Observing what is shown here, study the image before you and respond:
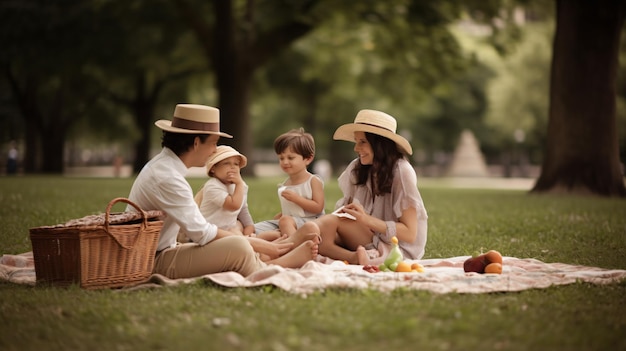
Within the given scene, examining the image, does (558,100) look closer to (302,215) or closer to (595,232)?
(595,232)

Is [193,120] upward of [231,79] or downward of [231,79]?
downward

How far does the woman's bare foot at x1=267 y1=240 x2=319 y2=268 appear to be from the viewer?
7.24 m

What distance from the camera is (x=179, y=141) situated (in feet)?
22.5

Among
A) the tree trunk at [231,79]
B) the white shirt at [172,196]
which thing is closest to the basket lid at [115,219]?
the white shirt at [172,196]

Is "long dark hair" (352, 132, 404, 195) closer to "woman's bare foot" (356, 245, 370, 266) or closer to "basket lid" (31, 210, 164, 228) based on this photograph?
"woman's bare foot" (356, 245, 370, 266)

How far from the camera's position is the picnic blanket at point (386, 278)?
6.25 m

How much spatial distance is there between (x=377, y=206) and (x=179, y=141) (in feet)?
7.45

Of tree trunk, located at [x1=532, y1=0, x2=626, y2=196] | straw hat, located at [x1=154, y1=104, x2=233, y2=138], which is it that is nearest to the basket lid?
straw hat, located at [x1=154, y1=104, x2=233, y2=138]

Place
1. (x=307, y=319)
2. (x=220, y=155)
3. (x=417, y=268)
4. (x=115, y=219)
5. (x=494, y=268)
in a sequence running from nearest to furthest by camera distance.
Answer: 1. (x=307, y=319)
2. (x=115, y=219)
3. (x=494, y=268)
4. (x=417, y=268)
5. (x=220, y=155)

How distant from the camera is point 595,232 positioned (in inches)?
436

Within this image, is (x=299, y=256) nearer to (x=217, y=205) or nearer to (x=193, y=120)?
(x=217, y=205)

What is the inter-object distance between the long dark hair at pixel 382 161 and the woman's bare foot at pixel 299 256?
3.40 ft

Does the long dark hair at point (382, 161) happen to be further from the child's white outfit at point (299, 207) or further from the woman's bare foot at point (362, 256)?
the child's white outfit at point (299, 207)

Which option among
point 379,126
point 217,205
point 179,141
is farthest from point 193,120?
point 379,126
